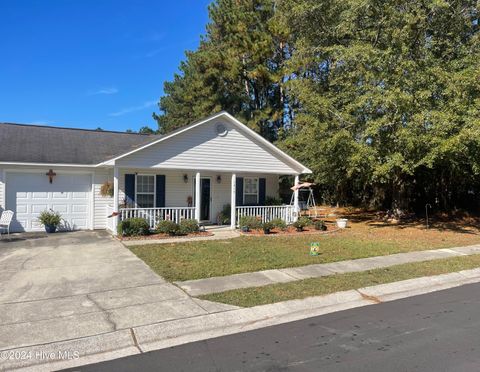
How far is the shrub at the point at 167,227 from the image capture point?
43.9 ft

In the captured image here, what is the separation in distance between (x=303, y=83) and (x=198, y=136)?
22.2 feet

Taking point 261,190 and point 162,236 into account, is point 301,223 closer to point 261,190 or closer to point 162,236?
point 261,190

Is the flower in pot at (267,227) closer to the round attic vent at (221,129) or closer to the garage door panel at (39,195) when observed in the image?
the round attic vent at (221,129)

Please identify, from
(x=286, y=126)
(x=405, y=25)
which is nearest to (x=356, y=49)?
(x=405, y=25)

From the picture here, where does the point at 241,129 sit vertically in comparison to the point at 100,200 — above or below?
A: above

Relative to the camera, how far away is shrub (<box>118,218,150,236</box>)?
1277 centimetres

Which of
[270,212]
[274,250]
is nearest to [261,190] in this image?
[270,212]

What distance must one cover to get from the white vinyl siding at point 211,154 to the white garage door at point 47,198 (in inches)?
114

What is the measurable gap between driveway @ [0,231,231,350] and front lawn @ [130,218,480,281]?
2.44 feet

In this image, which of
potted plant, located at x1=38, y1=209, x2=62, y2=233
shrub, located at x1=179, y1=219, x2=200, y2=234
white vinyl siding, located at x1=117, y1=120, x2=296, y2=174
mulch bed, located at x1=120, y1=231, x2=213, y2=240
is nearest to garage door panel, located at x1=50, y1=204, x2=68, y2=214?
potted plant, located at x1=38, y1=209, x2=62, y2=233

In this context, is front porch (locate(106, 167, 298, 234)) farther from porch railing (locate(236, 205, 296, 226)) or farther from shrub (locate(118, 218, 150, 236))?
shrub (locate(118, 218, 150, 236))

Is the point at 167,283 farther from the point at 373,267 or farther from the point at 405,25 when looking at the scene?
the point at 405,25

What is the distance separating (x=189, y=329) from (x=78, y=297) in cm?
228

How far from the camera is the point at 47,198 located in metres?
14.7
